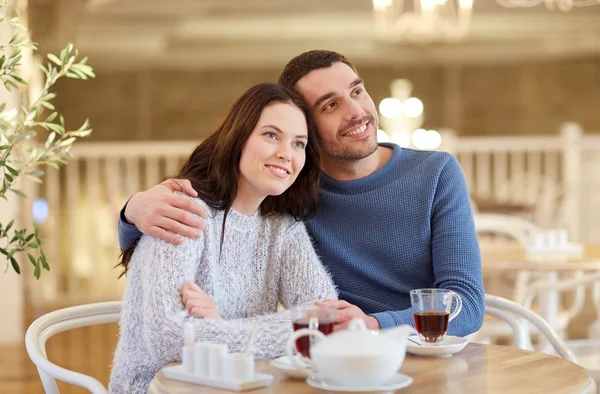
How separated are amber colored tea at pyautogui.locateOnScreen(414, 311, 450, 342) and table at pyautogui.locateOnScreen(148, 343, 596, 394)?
0.04m

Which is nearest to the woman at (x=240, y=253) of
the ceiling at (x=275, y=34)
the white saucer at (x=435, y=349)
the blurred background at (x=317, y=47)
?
the white saucer at (x=435, y=349)

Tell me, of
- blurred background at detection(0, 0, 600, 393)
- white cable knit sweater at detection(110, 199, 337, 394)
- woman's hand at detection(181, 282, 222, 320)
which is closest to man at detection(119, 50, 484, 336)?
white cable knit sweater at detection(110, 199, 337, 394)

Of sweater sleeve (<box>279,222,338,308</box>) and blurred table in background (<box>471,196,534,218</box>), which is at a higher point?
sweater sleeve (<box>279,222,338,308</box>)

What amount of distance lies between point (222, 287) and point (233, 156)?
254 mm

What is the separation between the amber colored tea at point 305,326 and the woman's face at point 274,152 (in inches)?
16.3

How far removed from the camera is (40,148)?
6.91ft

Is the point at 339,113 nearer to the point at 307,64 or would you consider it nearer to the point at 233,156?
the point at 307,64

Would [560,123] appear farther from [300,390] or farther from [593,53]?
[300,390]

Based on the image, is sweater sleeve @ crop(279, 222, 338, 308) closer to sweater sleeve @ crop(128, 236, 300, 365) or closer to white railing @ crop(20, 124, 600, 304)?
sweater sleeve @ crop(128, 236, 300, 365)

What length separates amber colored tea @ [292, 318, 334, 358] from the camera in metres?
1.24

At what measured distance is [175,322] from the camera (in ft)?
4.66

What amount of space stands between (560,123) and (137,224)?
8901 mm

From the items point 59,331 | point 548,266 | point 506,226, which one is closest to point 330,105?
point 59,331

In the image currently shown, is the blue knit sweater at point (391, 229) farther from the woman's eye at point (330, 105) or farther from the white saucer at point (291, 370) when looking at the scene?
the white saucer at point (291, 370)
